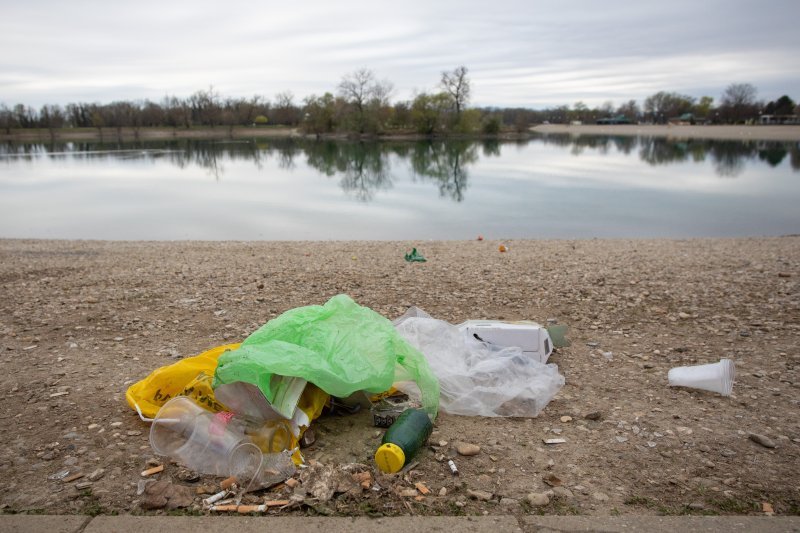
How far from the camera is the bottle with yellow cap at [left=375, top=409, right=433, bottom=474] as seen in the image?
114 inches

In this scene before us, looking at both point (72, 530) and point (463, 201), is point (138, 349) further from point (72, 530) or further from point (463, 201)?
point (463, 201)

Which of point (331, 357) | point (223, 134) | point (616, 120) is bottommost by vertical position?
point (331, 357)

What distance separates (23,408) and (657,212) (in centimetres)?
1895

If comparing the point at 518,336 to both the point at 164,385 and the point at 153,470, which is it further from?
the point at 153,470

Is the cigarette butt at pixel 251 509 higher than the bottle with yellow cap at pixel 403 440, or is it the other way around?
the bottle with yellow cap at pixel 403 440

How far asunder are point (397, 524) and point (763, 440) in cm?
220

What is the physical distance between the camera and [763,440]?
3152 millimetres

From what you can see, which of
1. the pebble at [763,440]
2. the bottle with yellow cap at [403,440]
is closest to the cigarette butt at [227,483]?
the bottle with yellow cap at [403,440]

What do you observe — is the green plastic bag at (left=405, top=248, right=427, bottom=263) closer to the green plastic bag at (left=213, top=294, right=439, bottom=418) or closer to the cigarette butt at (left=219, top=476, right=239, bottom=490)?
the green plastic bag at (left=213, top=294, right=439, bottom=418)

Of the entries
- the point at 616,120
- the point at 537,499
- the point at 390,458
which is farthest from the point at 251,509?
the point at 616,120

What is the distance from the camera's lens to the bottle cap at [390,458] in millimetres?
2871

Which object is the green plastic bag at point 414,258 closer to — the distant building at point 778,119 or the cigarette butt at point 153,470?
the cigarette butt at point 153,470

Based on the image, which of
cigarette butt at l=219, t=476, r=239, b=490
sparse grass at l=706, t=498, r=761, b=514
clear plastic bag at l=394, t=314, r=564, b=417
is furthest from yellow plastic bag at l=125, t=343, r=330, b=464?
Result: sparse grass at l=706, t=498, r=761, b=514

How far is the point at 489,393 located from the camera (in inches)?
146
